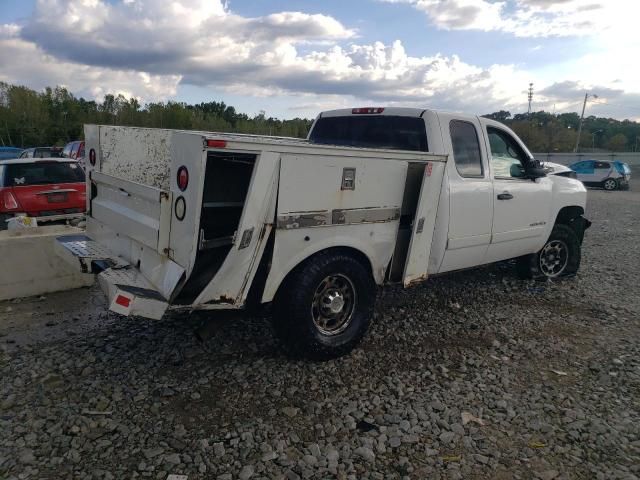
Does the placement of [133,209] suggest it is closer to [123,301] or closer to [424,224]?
[123,301]

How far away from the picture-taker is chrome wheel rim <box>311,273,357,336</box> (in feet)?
13.0

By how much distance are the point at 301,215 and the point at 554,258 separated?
15.5 ft

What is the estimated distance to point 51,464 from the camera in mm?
2758

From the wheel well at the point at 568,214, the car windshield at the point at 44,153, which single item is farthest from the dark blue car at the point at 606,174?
the car windshield at the point at 44,153

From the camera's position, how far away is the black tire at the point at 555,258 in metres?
6.55

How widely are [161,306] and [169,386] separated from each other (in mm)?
762

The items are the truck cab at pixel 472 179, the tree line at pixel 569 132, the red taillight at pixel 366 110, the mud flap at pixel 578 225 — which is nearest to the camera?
the truck cab at pixel 472 179

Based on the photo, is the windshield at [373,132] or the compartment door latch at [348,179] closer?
the compartment door latch at [348,179]

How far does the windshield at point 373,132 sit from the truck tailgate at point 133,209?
94.0 inches

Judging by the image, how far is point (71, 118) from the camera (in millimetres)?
59531

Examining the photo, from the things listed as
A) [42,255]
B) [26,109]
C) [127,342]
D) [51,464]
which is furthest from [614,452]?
[26,109]

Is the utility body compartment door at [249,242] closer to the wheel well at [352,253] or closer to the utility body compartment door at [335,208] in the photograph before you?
the utility body compartment door at [335,208]

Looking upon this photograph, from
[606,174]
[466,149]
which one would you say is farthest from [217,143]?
[606,174]

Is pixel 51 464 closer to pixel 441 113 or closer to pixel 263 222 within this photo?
pixel 263 222
